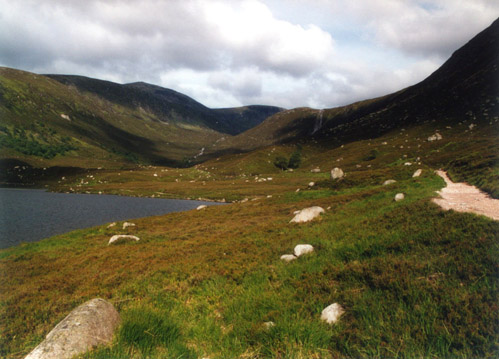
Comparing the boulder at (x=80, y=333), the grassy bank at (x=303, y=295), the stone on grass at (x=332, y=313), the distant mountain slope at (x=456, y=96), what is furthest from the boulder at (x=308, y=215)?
the distant mountain slope at (x=456, y=96)

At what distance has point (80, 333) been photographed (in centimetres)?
584

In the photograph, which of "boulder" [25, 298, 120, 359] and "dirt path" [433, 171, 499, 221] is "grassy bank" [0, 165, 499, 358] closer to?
"boulder" [25, 298, 120, 359]

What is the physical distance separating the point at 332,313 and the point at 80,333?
20.0ft

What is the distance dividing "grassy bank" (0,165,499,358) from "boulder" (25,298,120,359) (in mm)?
505

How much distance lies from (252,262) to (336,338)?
25.6 feet

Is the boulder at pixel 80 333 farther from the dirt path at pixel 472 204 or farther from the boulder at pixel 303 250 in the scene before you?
the dirt path at pixel 472 204

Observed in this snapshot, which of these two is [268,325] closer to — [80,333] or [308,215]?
[80,333]

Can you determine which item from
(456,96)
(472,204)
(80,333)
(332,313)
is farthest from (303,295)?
(456,96)

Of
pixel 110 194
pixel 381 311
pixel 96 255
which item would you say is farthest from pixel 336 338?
pixel 110 194

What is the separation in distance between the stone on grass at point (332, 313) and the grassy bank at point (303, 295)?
26 cm

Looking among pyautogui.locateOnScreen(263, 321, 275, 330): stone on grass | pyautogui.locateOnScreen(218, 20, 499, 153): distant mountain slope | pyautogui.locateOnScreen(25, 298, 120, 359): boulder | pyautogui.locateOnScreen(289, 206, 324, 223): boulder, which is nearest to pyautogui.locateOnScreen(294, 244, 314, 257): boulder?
pyautogui.locateOnScreen(263, 321, 275, 330): stone on grass

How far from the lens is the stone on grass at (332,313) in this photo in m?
6.23

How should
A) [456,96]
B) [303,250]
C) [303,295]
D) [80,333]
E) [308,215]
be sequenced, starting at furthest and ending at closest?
1. [456,96]
2. [308,215]
3. [303,250]
4. [303,295]
5. [80,333]

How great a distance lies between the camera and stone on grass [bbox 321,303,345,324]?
20.4ft
